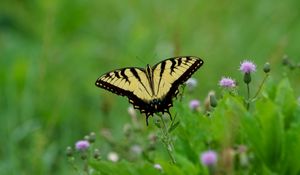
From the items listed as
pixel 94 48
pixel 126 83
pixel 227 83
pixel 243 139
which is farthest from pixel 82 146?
pixel 94 48

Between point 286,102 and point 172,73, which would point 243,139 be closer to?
point 286,102

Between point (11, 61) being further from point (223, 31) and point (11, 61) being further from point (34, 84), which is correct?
point (223, 31)

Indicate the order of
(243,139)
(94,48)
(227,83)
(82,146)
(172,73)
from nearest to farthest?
(243,139) < (227,83) < (172,73) < (82,146) < (94,48)

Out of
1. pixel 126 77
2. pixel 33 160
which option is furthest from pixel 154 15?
pixel 126 77

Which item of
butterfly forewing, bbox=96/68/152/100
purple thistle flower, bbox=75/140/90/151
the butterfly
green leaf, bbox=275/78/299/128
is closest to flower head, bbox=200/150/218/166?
green leaf, bbox=275/78/299/128

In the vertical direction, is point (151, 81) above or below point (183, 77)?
above

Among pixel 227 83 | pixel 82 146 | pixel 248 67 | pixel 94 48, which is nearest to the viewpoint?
pixel 227 83
